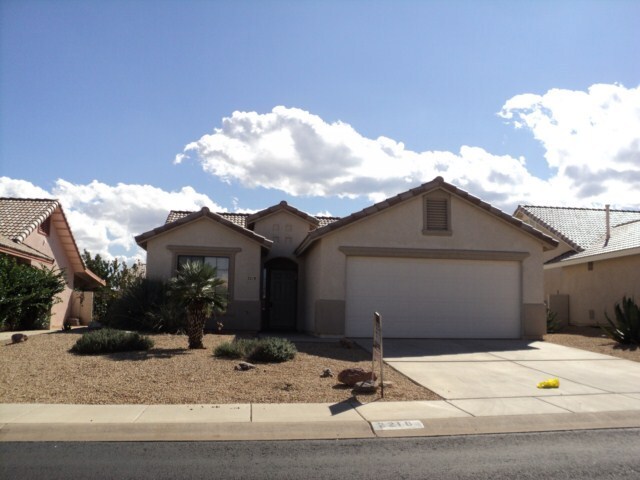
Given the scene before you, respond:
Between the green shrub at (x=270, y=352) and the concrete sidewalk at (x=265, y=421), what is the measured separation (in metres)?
3.60

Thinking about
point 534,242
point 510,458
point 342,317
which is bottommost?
point 510,458

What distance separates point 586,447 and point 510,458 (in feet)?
3.86

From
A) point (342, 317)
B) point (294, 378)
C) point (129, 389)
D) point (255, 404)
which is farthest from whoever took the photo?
point (342, 317)

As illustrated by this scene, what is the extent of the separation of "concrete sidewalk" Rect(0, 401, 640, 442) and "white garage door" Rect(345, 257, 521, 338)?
882 cm

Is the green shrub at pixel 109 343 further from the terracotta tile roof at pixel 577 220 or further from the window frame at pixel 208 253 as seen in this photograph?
the terracotta tile roof at pixel 577 220

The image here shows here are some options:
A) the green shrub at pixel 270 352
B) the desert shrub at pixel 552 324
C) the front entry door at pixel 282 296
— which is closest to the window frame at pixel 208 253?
the front entry door at pixel 282 296

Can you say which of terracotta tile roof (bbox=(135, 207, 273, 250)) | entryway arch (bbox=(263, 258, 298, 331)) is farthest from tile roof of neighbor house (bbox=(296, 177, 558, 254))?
entryway arch (bbox=(263, 258, 298, 331))

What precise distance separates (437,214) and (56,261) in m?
15.7

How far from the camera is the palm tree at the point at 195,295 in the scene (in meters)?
14.0

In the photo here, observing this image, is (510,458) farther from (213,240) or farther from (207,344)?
(213,240)

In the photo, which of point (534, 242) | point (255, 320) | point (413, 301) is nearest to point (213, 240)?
point (255, 320)

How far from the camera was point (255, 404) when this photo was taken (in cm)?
900

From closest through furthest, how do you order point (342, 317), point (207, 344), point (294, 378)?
point (294, 378) < point (207, 344) < point (342, 317)

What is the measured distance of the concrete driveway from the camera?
940cm
